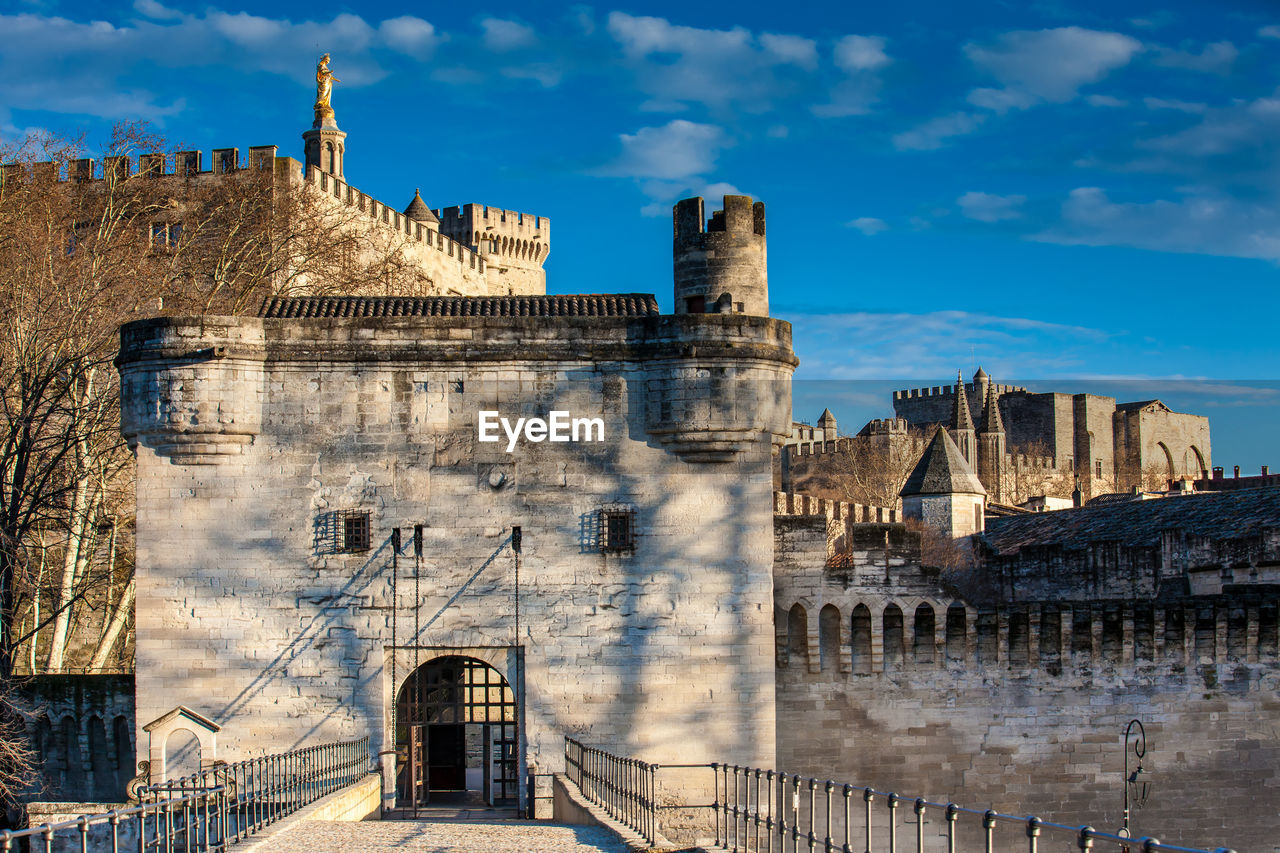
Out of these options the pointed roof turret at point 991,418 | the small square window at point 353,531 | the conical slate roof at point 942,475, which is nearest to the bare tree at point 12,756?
the small square window at point 353,531

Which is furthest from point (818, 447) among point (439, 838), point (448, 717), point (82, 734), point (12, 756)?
point (439, 838)

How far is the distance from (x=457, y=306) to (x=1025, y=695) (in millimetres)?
11209

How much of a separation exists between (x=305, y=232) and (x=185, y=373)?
18512 mm

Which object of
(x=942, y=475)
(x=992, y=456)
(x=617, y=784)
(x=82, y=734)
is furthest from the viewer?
(x=992, y=456)

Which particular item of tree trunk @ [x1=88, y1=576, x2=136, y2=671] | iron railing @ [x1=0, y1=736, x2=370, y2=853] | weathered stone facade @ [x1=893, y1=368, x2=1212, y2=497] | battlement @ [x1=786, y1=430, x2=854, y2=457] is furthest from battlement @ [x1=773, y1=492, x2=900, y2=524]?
weathered stone facade @ [x1=893, y1=368, x2=1212, y2=497]

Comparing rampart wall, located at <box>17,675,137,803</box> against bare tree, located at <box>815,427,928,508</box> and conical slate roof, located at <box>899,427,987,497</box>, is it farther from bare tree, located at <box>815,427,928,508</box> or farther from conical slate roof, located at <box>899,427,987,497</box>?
bare tree, located at <box>815,427,928,508</box>

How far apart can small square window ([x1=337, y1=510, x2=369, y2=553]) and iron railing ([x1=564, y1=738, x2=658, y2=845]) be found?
417 cm

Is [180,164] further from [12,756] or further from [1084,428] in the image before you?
[1084,428]

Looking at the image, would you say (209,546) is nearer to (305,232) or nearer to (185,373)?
(185,373)

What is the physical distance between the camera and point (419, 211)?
6500 centimetres

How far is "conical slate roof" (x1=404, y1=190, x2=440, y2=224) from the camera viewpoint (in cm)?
6431

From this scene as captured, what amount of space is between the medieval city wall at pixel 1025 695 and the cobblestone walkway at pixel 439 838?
7970 mm

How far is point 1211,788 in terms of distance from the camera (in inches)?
992

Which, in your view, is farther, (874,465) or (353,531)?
(874,465)
